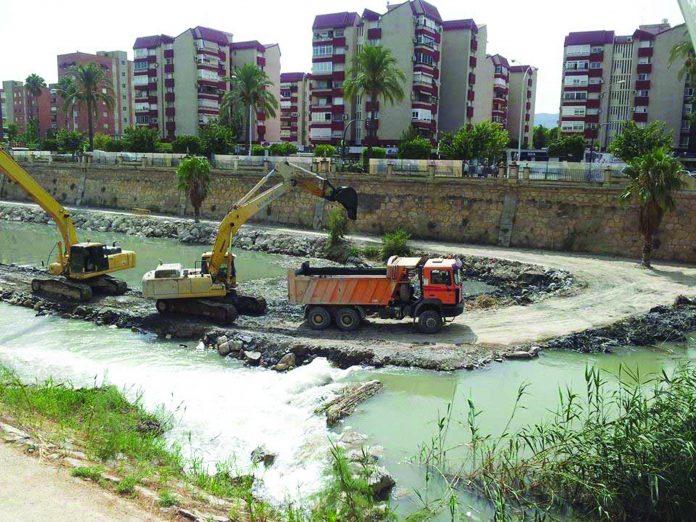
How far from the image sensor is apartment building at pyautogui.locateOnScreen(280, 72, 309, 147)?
350ft

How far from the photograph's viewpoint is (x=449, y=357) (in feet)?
57.6

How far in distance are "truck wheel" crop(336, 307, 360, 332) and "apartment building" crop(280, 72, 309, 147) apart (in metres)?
88.6

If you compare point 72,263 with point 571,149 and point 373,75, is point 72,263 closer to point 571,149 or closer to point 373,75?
point 373,75

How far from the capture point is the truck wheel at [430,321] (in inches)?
798

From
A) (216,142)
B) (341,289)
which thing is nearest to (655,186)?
(341,289)

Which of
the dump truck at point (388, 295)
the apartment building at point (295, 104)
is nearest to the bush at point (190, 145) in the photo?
the dump truck at point (388, 295)

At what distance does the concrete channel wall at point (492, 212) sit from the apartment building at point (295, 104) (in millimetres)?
55976

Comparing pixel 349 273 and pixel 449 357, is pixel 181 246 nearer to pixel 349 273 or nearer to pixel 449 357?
pixel 349 273

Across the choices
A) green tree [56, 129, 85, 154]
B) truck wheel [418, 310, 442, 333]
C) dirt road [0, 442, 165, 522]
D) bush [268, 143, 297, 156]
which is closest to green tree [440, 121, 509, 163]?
bush [268, 143, 297, 156]

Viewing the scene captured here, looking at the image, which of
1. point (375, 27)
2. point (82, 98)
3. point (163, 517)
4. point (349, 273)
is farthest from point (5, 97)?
point (163, 517)

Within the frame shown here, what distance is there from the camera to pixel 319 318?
69.0 ft

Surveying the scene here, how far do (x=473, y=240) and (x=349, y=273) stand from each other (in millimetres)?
19137

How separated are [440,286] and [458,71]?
62.5 metres

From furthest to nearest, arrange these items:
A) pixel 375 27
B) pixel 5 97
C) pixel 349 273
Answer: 1. pixel 5 97
2. pixel 375 27
3. pixel 349 273
